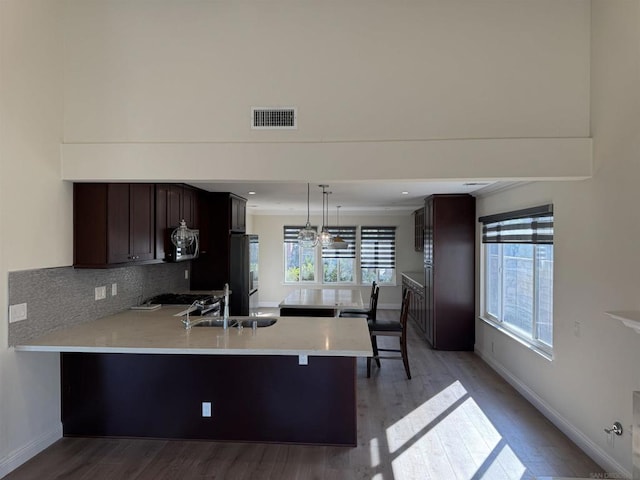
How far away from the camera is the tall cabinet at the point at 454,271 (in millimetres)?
6016

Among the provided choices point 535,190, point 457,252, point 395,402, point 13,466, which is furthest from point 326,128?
point 457,252

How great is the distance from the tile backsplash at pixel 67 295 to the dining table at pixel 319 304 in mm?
1706

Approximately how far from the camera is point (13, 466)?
8.98 feet

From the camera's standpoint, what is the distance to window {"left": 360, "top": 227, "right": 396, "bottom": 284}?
975cm

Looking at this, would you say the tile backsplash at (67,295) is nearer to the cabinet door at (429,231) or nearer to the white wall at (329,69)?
the white wall at (329,69)

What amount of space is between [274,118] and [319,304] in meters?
2.66

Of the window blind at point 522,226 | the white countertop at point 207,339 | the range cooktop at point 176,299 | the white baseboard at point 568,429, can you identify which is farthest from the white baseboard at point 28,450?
the window blind at point 522,226

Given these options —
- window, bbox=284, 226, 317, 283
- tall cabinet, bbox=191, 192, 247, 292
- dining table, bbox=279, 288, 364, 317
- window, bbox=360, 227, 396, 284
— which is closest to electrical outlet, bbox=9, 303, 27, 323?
dining table, bbox=279, 288, 364, 317

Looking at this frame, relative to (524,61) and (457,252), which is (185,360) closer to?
(524,61)

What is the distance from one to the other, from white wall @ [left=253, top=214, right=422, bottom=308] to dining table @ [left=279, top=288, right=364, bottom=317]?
3949mm

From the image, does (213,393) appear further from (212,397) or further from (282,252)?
(282,252)

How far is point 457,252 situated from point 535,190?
2145 mm

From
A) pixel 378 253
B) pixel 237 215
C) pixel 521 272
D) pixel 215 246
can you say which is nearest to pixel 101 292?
pixel 215 246

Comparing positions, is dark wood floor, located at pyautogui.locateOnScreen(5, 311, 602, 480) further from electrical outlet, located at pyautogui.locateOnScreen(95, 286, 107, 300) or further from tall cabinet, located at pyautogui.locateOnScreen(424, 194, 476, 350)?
tall cabinet, located at pyautogui.locateOnScreen(424, 194, 476, 350)
